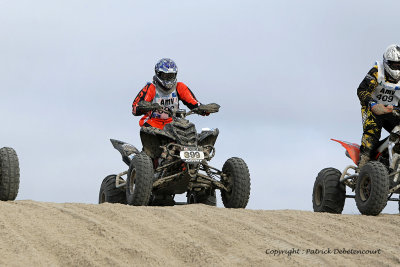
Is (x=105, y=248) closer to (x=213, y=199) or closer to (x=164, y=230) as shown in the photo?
(x=164, y=230)

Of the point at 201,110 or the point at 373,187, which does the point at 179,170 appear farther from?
the point at 373,187

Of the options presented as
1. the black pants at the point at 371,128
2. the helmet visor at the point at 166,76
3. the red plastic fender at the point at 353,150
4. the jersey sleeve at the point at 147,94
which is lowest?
the red plastic fender at the point at 353,150

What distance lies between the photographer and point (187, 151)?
11.9m

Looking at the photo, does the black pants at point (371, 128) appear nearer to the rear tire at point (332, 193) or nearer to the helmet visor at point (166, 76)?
the rear tire at point (332, 193)

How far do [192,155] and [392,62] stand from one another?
364cm

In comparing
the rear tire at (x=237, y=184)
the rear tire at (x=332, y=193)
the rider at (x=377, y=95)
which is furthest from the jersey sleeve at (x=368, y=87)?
the rear tire at (x=237, y=184)

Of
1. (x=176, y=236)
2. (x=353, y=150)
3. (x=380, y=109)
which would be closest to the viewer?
(x=176, y=236)

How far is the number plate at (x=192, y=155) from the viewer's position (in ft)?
38.7

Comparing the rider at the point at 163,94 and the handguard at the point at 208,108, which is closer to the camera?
the handguard at the point at 208,108

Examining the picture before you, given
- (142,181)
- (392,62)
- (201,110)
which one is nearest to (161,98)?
(201,110)

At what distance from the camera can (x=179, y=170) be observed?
12352 mm

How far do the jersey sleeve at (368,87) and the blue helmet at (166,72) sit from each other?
10.3 feet

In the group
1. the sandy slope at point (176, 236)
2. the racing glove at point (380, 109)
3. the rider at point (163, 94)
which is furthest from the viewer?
the rider at point (163, 94)

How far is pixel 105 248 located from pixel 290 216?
3318mm
